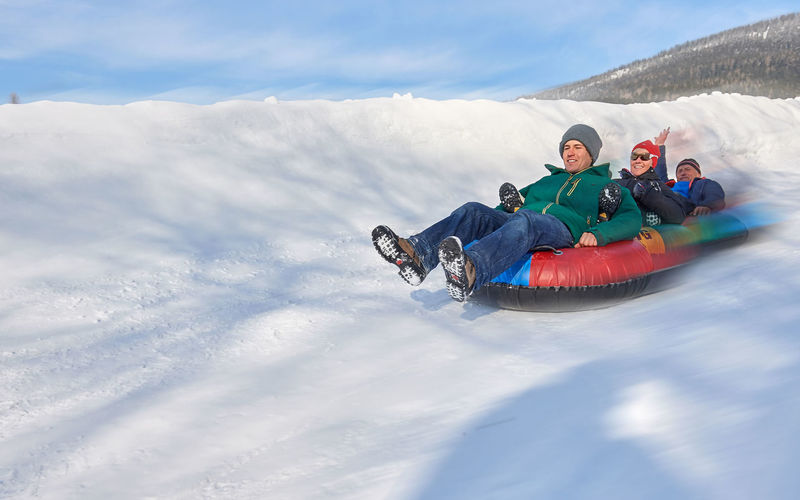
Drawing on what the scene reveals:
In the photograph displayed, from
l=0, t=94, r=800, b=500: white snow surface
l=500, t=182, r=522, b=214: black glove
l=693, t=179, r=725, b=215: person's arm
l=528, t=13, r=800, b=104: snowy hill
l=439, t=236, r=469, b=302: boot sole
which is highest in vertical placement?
l=528, t=13, r=800, b=104: snowy hill

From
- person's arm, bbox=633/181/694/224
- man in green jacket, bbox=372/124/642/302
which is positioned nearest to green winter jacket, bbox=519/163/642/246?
man in green jacket, bbox=372/124/642/302

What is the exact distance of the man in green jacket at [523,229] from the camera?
8.95ft

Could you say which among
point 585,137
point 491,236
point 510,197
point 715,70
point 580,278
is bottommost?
point 580,278

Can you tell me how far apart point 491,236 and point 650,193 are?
80.7 inches

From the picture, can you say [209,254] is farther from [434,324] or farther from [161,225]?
[434,324]

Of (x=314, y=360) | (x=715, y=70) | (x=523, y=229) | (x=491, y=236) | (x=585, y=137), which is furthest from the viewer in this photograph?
(x=715, y=70)

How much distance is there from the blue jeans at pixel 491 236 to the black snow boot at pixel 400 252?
47mm

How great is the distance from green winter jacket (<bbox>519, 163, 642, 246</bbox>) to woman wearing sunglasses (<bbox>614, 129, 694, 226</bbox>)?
658 millimetres

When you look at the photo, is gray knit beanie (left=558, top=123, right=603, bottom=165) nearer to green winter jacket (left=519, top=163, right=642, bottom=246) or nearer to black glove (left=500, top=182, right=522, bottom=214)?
green winter jacket (left=519, top=163, right=642, bottom=246)

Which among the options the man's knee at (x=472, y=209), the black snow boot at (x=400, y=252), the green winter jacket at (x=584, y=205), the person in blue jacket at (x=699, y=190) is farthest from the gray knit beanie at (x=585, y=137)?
the person in blue jacket at (x=699, y=190)

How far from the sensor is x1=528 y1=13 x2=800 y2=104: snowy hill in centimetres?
4009

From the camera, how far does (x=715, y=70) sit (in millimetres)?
42875

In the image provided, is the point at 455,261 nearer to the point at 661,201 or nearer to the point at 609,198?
the point at 609,198

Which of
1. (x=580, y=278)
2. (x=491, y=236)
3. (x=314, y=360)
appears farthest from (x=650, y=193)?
(x=314, y=360)
